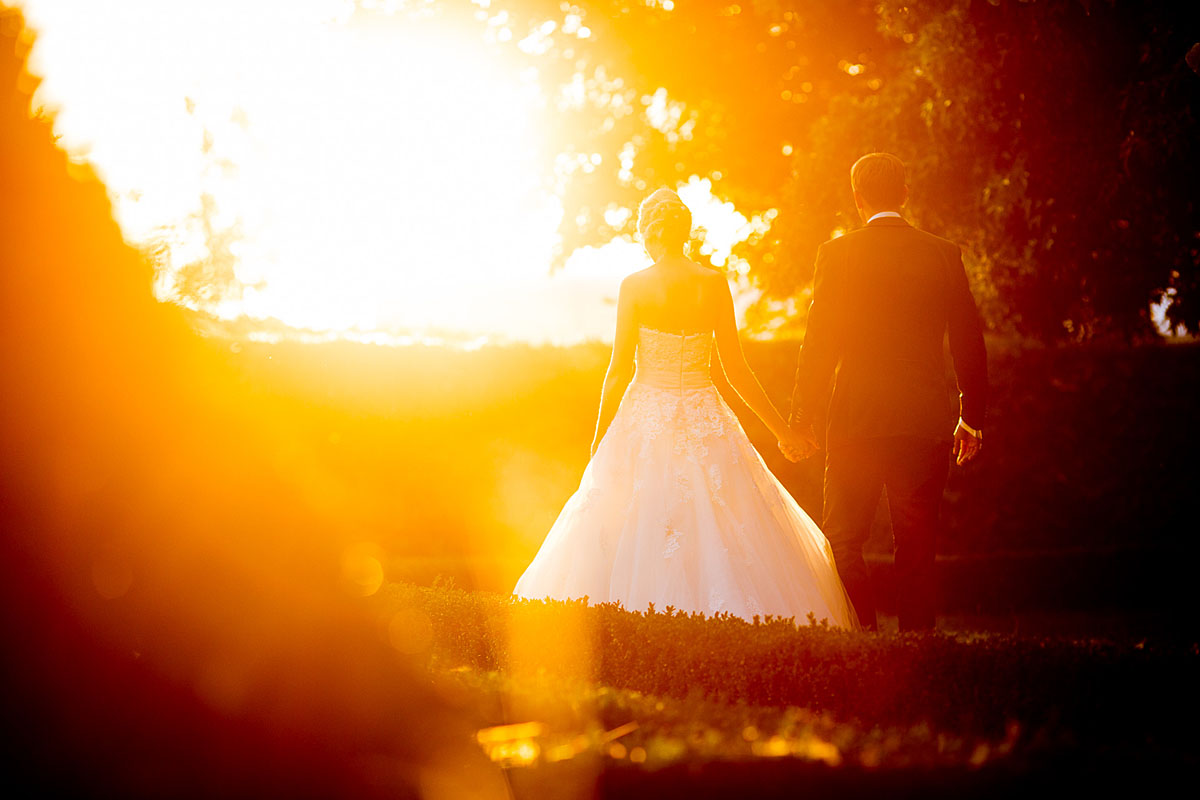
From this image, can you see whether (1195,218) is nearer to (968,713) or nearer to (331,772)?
(968,713)

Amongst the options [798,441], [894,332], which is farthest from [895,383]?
[798,441]

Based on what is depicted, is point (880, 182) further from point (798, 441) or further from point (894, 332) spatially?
point (798, 441)

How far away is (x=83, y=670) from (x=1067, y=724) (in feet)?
11.1

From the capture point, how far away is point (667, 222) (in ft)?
A: 23.1

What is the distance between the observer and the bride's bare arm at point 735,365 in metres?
7.00

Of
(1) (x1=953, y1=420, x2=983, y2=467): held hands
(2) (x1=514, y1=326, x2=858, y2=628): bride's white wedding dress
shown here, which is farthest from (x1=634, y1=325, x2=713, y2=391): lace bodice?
(1) (x1=953, y1=420, x2=983, y2=467): held hands

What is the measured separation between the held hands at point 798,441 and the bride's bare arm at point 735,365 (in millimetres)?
81

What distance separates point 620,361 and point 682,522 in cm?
123

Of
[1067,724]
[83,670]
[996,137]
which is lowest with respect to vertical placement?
[1067,724]

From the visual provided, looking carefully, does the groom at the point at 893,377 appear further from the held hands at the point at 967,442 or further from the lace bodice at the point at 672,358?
the lace bodice at the point at 672,358

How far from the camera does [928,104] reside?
46.6ft

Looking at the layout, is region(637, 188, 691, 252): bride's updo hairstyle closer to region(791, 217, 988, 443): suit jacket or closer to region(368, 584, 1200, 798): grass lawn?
region(791, 217, 988, 443): suit jacket

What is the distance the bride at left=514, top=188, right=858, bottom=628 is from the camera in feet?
20.5

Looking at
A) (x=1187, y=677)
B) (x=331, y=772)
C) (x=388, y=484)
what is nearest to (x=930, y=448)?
(x=1187, y=677)
